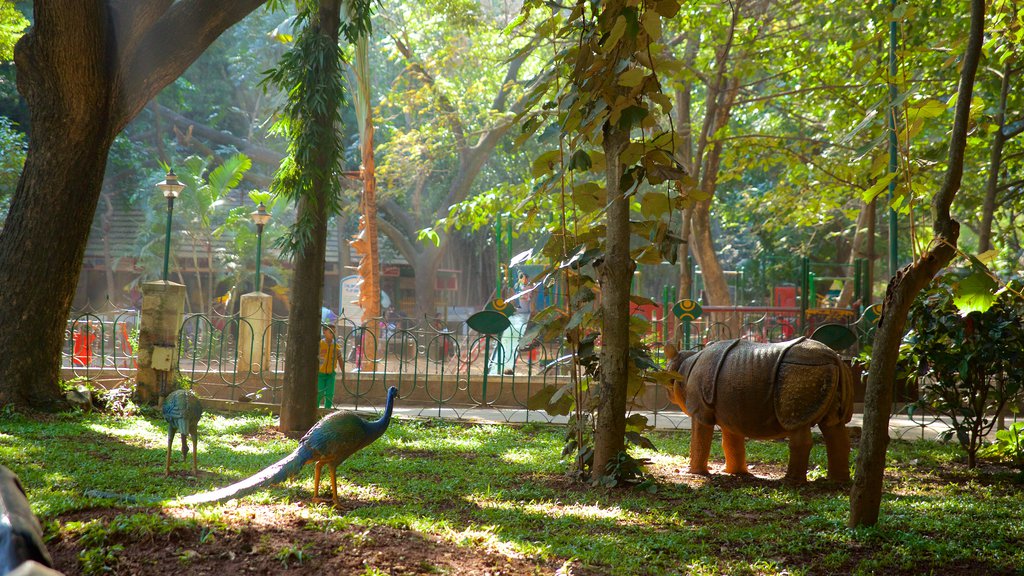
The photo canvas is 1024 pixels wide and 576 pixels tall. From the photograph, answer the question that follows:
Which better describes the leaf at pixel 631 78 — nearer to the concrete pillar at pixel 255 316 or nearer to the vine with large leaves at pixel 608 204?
the vine with large leaves at pixel 608 204

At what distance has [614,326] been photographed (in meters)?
6.02

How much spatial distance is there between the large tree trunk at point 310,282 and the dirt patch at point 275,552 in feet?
12.7

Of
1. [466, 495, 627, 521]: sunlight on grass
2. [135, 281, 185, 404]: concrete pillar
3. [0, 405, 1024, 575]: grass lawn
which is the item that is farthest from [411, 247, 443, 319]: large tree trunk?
[466, 495, 627, 521]: sunlight on grass

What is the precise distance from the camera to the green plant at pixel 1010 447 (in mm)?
7115

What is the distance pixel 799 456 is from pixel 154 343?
7762 mm

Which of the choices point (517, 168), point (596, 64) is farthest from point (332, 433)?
point (517, 168)

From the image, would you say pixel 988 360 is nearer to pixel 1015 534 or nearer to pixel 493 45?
pixel 1015 534

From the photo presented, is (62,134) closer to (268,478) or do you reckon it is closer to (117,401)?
(117,401)

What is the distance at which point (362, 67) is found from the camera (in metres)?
12.4

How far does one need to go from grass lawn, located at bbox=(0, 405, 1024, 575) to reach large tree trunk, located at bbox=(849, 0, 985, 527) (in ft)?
0.89

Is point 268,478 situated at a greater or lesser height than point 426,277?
lesser

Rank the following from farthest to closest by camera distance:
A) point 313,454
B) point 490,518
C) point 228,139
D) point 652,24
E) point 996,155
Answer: point 228,139, point 996,155, point 652,24, point 490,518, point 313,454

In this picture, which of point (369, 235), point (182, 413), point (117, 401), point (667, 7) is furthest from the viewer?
point (369, 235)

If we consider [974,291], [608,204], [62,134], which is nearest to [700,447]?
[608,204]
